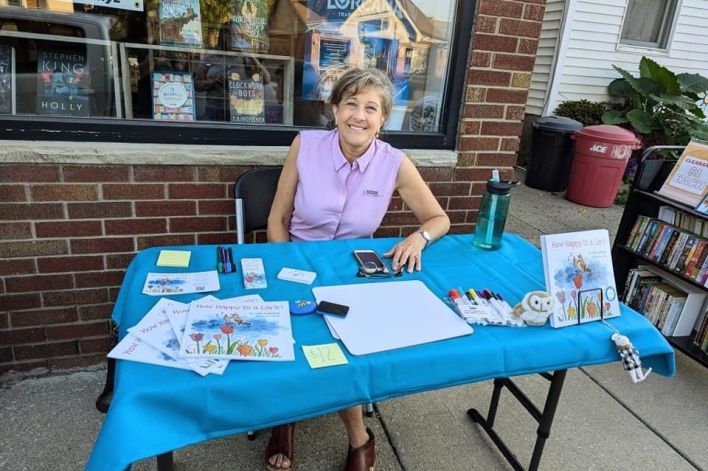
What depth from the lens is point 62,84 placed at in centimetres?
236

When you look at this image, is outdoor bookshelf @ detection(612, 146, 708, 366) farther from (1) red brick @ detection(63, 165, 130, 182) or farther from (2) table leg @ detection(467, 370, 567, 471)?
(1) red brick @ detection(63, 165, 130, 182)

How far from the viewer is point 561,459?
218cm

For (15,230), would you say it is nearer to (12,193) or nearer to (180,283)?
(12,193)

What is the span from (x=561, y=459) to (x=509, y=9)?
2.18 metres

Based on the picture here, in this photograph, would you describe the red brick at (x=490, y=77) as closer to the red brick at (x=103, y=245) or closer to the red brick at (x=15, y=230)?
the red brick at (x=103, y=245)

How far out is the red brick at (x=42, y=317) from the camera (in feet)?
7.77

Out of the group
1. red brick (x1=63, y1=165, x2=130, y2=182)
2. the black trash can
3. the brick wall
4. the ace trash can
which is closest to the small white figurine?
the brick wall

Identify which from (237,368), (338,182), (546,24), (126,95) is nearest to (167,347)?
(237,368)

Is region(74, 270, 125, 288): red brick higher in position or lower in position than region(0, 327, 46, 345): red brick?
higher

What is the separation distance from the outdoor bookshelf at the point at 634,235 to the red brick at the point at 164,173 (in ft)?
8.72

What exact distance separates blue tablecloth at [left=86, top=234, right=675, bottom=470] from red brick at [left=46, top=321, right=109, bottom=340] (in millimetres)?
1062

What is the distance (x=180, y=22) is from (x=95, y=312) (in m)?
1.48

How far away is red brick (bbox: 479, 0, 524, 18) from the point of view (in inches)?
102

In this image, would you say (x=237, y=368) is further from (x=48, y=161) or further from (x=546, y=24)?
(x=546, y=24)
